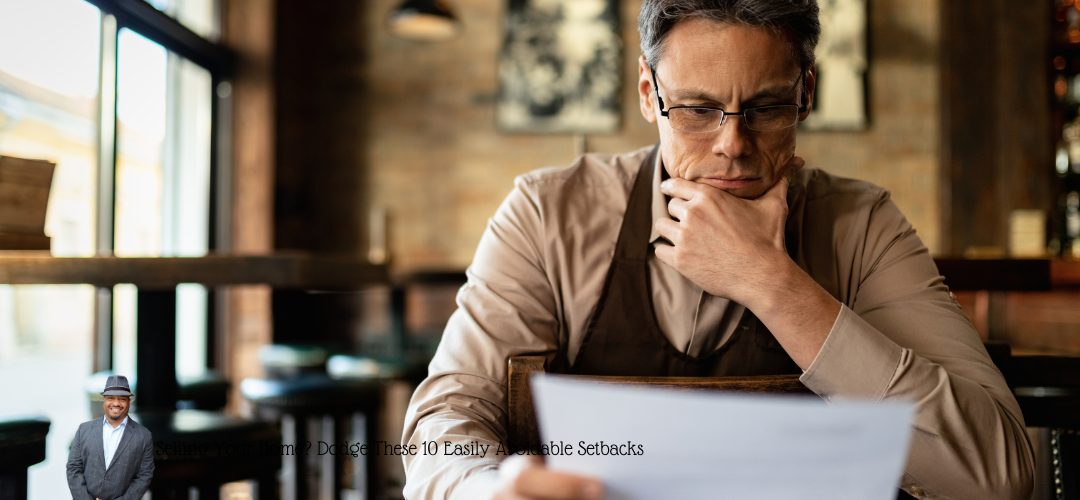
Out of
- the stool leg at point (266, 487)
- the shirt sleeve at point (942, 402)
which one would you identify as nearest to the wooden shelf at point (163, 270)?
the stool leg at point (266, 487)

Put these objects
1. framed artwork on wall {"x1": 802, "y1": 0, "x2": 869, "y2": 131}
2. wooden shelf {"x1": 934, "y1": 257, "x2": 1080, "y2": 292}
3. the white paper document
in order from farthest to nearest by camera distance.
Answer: framed artwork on wall {"x1": 802, "y1": 0, "x2": 869, "y2": 131}
wooden shelf {"x1": 934, "y1": 257, "x2": 1080, "y2": 292}
the white paper document

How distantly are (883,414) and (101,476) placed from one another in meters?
0.90

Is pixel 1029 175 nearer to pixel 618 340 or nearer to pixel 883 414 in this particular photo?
pixel 618 340

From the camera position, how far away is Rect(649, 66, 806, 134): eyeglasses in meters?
1.25

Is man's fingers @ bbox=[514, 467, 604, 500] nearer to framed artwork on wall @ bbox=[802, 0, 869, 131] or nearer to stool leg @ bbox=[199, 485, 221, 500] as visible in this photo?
stool leg @ bbox=[199, 485, 221, 500]

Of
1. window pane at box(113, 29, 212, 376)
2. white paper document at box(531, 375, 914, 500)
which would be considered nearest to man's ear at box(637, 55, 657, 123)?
white paper document at box(531, 375, 914, 500)

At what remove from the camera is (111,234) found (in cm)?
339

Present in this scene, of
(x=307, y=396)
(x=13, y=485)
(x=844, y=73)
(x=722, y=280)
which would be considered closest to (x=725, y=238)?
(x=722, y=280)

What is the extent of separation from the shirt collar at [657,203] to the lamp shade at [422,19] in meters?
3.16

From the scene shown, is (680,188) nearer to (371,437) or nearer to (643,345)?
(643,345)

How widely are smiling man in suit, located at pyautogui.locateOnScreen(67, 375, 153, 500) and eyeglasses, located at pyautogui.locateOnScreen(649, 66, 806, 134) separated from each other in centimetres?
85

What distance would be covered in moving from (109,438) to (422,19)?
3.57 meters

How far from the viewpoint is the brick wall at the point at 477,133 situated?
5082 millimetres

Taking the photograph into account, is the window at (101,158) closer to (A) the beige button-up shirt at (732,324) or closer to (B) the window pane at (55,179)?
(B) the window pane at (55,179)
